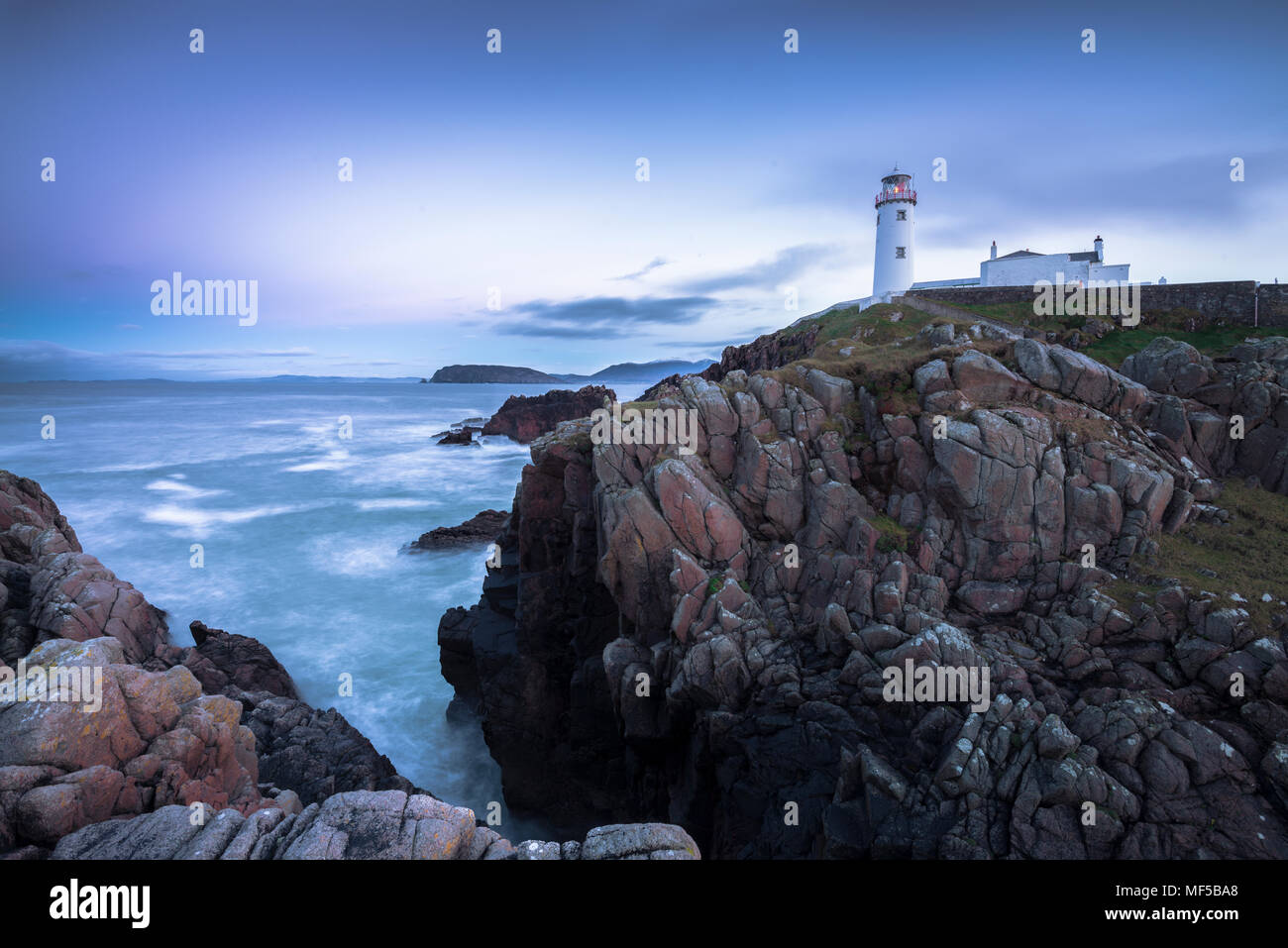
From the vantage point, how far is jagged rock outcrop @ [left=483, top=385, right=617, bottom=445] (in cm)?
10812

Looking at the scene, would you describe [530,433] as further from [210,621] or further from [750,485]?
[750,485]

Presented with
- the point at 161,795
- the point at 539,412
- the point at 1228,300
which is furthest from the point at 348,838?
the point at 539,412

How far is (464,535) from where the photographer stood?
51.2 meters

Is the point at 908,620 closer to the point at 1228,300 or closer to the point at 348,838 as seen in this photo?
the point at 348,838

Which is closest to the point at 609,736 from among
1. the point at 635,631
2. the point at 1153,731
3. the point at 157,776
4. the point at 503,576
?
the point at 635,631

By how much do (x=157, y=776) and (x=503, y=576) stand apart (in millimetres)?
19214

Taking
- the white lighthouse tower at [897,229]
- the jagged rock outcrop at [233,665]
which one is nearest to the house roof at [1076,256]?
the white lighthouse tower at [897,229]

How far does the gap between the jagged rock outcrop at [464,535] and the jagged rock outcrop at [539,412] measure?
54.0 meters

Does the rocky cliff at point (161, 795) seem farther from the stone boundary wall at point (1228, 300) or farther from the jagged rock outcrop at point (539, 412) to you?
the jagged rock outcrop at point (539, 412)

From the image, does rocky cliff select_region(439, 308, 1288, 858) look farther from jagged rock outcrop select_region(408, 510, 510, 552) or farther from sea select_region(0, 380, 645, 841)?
jagged rock outcrop select_region(408, 510, 510, 552)

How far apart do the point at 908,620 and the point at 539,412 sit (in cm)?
9908

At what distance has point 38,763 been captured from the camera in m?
9.91

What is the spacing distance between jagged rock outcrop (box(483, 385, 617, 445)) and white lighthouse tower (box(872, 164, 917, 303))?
56.4m

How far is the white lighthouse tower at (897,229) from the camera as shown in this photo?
5731 centimetres
